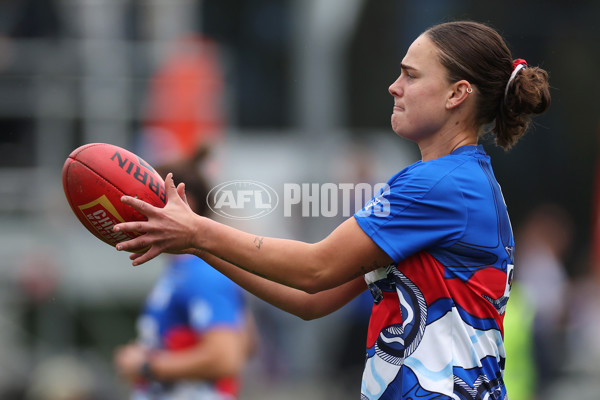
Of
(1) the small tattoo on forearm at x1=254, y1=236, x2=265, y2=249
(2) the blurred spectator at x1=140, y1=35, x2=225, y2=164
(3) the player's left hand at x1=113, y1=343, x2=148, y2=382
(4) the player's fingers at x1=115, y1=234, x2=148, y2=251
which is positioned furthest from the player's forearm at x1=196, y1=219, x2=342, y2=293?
(2) the blurred spectator at x1=140, y1=35, x2=225, y2=164

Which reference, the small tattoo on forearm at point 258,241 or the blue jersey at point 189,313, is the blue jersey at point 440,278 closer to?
the small tattoo on forearm at point 258,241

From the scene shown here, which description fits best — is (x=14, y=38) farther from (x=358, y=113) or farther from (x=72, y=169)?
(x=72, y=169)

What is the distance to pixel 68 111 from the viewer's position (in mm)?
9180

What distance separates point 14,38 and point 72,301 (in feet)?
10.1

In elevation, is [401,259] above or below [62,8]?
below

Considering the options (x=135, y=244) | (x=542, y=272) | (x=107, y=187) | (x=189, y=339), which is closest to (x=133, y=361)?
(x=189, y=339)

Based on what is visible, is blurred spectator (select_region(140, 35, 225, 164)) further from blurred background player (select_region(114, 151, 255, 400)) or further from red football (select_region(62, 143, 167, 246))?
red football (select_region(62, 143, 167, 246))

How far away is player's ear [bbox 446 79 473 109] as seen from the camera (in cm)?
234

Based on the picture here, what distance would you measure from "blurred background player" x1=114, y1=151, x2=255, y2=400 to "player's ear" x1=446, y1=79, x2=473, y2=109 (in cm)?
192

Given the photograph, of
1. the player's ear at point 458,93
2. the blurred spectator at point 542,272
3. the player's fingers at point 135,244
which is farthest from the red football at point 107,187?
the blurred spectator at point 542,272

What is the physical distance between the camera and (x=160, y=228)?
7.02 feet

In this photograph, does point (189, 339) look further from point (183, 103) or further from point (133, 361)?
point (183, 103)

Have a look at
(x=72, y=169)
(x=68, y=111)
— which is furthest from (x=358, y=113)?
(x=72, y=169)

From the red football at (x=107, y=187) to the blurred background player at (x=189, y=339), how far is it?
1.52m
